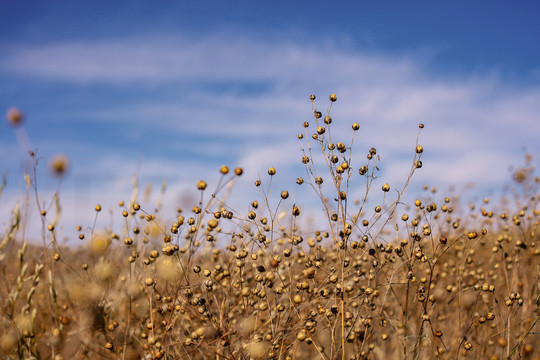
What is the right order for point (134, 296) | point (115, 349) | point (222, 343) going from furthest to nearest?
point (134, 296), point (115, 349), point (222, 343)

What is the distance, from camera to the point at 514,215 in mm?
2967

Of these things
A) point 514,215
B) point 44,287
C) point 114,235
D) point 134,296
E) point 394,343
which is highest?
point 514,215

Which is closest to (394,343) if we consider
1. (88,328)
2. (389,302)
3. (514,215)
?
(389,302)

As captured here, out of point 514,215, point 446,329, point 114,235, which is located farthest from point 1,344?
point 514,215

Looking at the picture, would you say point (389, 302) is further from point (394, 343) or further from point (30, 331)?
point (30, 331)

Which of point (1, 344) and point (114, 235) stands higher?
point (114, 235)

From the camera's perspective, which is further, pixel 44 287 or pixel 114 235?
pixel 44 287

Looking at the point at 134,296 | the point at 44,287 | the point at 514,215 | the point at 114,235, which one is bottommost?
the point at 44,287

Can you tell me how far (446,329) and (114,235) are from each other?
2561mm

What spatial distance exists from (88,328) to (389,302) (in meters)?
2.13

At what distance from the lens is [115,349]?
2025mm

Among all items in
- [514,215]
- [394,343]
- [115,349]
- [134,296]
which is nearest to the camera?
[115,349]

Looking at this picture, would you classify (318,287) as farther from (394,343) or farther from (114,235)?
(114,235)

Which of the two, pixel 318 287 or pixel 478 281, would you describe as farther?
pixel 478 281
